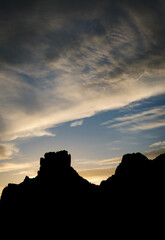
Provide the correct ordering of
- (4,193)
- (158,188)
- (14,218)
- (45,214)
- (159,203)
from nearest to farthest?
(159,203) < (158,188) < (45,214) < (14,218) < (4,193)

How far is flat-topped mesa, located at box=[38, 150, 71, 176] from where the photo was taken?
128375 millimetres

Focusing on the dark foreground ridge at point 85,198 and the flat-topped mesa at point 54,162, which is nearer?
the dark foreground ridge at point 85,198

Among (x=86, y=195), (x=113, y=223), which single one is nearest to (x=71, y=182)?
(x=86, y=195)

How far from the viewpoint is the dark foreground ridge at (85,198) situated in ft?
262

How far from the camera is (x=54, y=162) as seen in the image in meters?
131

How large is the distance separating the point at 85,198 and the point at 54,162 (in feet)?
108

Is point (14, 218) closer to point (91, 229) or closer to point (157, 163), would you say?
point (91, 229)

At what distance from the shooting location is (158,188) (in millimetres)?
79062

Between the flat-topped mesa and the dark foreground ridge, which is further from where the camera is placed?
the flat-topped mesa

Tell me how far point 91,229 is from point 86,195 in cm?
2271

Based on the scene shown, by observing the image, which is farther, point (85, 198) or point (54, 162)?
point (54, 162)

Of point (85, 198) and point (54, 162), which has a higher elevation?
point (54, 162)

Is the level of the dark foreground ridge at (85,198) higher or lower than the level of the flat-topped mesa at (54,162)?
lower

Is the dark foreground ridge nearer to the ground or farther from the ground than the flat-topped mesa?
nearer to the ground
